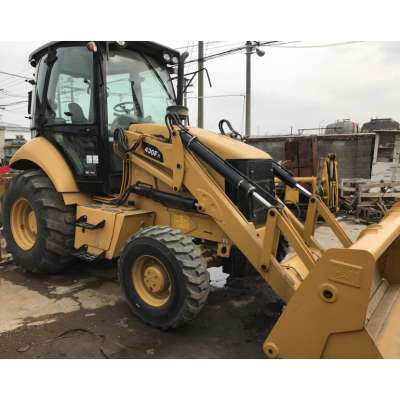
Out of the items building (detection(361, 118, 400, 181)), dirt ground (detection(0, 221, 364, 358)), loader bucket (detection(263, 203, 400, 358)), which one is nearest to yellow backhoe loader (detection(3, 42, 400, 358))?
loader bucket (detection(263, 203, 400, 358))

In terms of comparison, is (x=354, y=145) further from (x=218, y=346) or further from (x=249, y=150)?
(x=218, y=346)

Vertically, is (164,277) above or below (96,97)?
below

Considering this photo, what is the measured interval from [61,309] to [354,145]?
12.2m

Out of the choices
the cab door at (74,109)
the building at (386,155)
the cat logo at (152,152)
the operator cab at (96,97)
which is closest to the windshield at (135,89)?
the operator cab at (96,97)

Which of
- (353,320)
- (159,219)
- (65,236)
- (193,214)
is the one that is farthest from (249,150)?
(65,236)

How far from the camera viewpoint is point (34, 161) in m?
4.48

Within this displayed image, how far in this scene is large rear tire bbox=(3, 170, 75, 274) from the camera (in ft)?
13.6

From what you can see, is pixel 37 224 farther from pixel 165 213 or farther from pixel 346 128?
pixel 346 128

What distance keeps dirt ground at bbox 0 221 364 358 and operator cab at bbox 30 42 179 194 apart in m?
1.27

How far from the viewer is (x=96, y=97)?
13.1 ft

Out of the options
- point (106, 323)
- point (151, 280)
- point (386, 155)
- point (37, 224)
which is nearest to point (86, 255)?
point (37, 224)

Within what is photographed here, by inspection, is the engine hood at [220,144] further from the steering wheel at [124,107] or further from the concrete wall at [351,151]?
the concrete wall at [351,151]

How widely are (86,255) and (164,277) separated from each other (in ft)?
4.36

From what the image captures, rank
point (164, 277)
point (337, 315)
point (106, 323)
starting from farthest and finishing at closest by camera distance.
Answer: point (106, 323), point (164, 277), point (337, 315)
